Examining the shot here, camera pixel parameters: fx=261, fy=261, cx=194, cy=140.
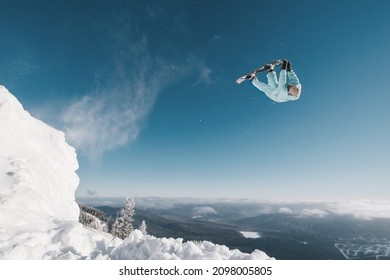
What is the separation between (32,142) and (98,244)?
11184mm

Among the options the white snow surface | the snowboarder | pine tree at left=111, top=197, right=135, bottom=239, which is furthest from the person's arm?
pine tree at left=111, top=197, right=135, bottom=239

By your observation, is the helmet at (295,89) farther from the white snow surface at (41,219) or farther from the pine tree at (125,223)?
the pine tree at (125,223)

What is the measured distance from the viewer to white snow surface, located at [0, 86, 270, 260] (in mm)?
10055

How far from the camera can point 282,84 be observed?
969cm

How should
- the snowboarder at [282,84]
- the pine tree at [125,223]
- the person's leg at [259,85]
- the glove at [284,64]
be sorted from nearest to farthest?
1. the glove at [284,64]
2. the snowboarder at [282,84]
3. the person's leg at [259,85]
4. the pine tree at [125,223]

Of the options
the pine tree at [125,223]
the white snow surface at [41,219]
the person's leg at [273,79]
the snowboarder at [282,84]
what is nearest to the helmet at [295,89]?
the snowboarder at [282,84]

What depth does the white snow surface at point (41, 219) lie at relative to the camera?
33.0ft

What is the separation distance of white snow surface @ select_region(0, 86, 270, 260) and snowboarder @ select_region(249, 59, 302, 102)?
20.2 ft

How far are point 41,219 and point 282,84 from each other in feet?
41.7

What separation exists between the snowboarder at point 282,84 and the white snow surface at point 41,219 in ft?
20.2

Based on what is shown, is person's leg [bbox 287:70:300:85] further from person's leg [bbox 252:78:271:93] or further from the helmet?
person's leg [bbox 252:78:271:93]
